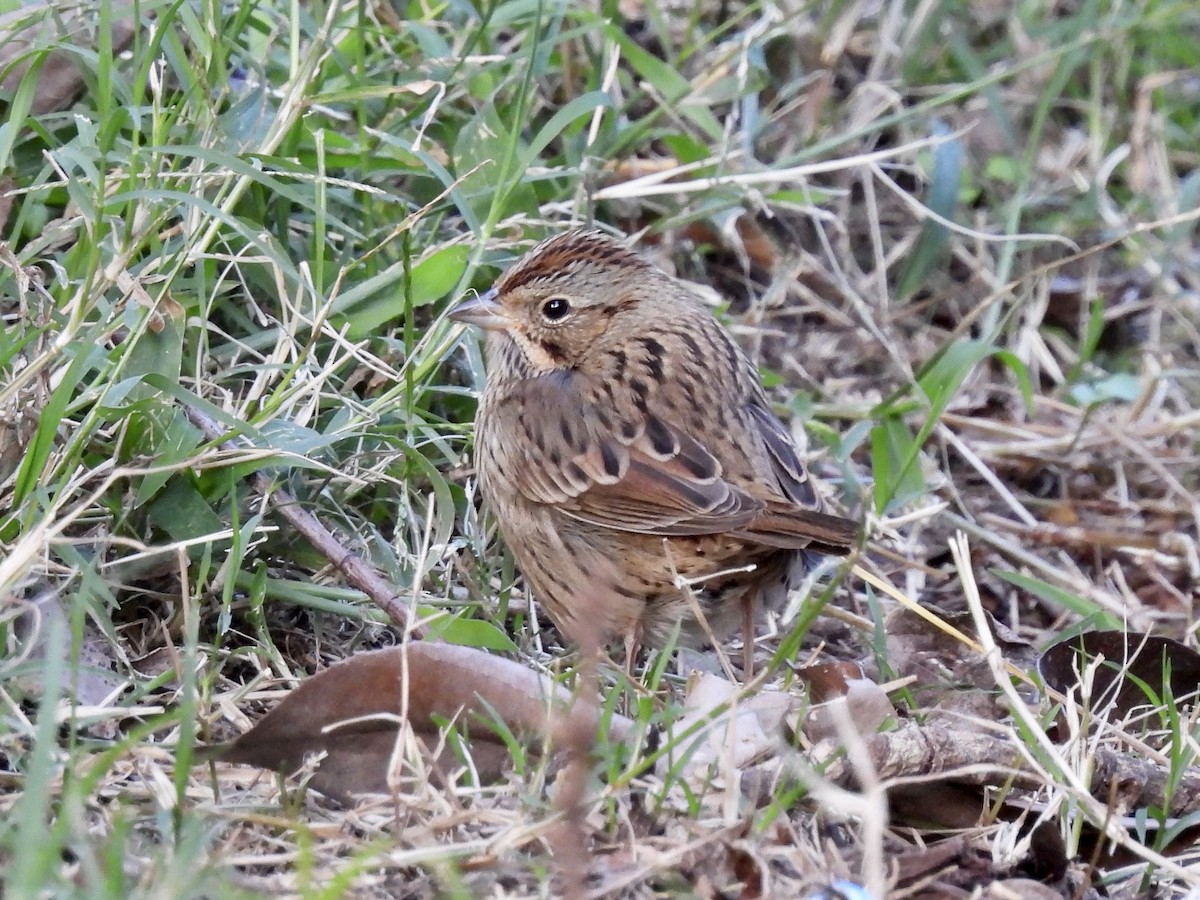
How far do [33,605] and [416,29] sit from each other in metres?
2.34

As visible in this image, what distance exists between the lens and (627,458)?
4141mm

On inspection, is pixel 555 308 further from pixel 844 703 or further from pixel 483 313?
pixel 844 703

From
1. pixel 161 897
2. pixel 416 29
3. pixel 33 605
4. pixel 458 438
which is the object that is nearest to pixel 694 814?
pixel 161 897

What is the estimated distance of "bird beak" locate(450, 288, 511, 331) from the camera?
429 cm

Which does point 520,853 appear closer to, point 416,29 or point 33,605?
point 33,605

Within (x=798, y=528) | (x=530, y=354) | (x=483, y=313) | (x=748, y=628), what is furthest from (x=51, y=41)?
(x=748, y=628)

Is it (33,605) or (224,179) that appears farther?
(224,179)

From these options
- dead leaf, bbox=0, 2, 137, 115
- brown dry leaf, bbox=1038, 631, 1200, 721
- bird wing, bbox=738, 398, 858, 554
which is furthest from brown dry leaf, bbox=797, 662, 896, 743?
dead leaf, bbox=0, 2, 137, 115

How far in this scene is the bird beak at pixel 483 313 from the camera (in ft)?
14.1

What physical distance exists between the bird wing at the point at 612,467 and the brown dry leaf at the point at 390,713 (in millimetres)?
721

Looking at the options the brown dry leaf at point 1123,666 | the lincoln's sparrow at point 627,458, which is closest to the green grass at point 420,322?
the lincoln's sparrow at point 627,458

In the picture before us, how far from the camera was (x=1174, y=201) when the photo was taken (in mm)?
6629

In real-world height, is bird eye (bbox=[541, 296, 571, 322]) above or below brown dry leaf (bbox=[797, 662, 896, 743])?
above

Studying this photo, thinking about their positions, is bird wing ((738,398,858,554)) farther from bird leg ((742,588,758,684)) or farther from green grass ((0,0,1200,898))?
green grass ((0,0,1200,898))
